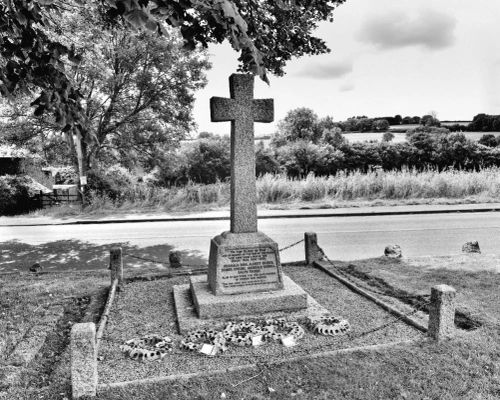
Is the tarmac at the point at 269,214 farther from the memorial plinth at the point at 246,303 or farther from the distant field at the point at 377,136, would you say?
the distant field at the point at 377,136

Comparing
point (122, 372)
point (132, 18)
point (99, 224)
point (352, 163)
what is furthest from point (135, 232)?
point (352, 163)

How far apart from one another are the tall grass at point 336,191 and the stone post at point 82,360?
1643 cm

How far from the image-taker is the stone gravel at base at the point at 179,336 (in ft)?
15.1

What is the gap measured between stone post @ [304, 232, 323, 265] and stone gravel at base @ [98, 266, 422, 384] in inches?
43.3

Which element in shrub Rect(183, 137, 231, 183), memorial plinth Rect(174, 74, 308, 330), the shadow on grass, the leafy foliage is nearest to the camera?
the leafy foliage

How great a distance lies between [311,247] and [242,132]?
11.6ft

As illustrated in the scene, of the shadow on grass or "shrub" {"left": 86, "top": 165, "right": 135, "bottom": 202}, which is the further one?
"shrub" {"left": 86, "top": 165, "right": 135, "bottom": 202}

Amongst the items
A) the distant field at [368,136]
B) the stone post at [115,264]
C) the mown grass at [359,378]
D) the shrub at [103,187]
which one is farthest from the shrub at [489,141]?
the stone post at [115,264]

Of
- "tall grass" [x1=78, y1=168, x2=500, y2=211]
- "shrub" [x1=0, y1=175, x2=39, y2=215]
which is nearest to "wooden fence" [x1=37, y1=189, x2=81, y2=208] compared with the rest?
"shrub" [x1=0, y1=175, x2=39, y2=215]

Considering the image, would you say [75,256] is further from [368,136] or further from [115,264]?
[368,136]

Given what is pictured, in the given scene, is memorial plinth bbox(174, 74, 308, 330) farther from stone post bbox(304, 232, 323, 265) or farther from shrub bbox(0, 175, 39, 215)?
shrub bbox(0, 175, 39, 215)

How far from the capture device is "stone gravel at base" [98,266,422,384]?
181 inches

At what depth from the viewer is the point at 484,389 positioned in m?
4.09

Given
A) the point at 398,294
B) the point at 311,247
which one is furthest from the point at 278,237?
the point at 398,294
